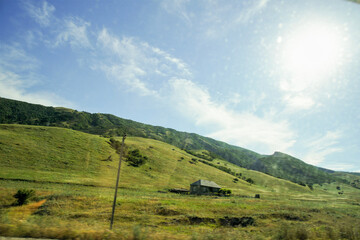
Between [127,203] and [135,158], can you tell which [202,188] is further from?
[127,203]

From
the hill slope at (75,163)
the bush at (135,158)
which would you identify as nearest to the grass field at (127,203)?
the hill slope at (75,163)

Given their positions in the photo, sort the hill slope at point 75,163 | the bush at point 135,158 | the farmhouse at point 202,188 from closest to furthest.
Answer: the hill slope at point 75,163 < the farmhouse at point 202,188 < the bush at point 135,158

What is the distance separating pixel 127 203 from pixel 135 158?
2342 inches

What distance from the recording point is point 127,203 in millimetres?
29031

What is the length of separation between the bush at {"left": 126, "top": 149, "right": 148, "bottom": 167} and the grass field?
3015 millimetres

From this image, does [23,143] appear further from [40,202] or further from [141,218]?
[141,218]

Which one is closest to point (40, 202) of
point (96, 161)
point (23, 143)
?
point (96, 161)

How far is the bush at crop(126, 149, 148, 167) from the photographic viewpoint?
3290 inches

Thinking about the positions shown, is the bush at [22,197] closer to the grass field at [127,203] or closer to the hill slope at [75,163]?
the grass field at [127,203]

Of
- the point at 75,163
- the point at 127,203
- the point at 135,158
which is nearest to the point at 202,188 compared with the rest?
the point at 135,158

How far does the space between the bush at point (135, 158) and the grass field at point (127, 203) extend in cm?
301

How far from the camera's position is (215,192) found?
218 feet

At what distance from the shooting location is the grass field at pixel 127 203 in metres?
11.5

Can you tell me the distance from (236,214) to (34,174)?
51.1 m
